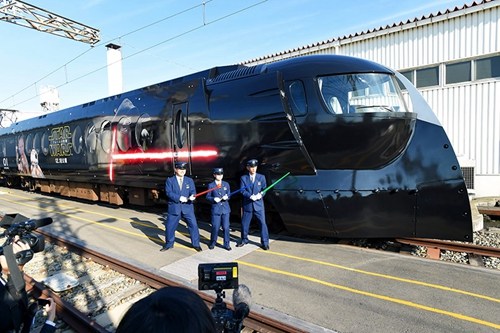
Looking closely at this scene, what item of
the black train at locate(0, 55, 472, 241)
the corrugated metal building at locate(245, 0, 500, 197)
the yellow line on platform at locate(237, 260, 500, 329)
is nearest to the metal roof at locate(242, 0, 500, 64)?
the corrugated metal building at locate(245, 0, 500, 197)

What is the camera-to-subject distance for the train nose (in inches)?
204

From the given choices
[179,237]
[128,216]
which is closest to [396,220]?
[179,237]

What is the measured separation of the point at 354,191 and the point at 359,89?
1629mm

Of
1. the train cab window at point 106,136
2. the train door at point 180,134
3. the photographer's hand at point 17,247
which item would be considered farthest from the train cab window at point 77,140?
the photographer's hand at point 17,247

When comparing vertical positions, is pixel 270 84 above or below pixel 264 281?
above

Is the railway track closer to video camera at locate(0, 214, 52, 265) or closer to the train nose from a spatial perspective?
video camera at locate(0, 214, 52, 265)

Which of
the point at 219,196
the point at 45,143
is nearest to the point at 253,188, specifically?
the point at 219,196

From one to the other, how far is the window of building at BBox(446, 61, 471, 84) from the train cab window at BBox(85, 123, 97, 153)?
1099 cm

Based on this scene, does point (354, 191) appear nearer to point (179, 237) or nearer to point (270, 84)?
point (270, 84)

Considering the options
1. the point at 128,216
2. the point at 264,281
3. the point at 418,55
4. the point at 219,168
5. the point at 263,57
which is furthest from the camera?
the point at 263,57

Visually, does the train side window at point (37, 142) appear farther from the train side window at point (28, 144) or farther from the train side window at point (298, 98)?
the train side window at point (298, 98)

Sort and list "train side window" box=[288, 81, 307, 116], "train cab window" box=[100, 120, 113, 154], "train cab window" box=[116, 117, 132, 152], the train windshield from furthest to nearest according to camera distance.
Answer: "train cab window" box=[100, 120, 113, 154], "train cab window" box=[116, 117, 132, 152], "train side window" box=[288, 81, 307, 116], the train windshield

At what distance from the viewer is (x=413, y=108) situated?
5.33 meters

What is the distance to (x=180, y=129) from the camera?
733 centimetres
